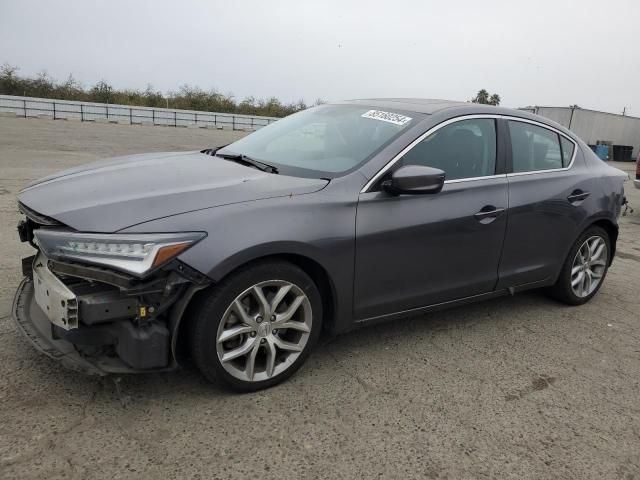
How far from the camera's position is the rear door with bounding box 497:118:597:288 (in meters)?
3.84

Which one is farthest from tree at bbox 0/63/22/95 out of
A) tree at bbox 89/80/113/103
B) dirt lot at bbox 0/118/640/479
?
dirt lot at bbox 0/118/640/479

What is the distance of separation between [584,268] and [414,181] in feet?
7.55

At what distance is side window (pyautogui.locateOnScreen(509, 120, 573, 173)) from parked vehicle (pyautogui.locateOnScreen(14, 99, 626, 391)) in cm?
2

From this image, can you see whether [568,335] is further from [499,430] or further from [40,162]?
[40,162]

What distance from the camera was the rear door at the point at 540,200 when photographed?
3.84m

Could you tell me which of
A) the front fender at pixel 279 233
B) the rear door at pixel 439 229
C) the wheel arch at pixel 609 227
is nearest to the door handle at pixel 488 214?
the rear door at pixel 439 229

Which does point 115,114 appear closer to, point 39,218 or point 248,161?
point 248,161

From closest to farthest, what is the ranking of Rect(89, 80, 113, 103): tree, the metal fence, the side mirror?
1. the side mirror
2. the metal fence
3. Rect(89, 80, 113, 103): tree

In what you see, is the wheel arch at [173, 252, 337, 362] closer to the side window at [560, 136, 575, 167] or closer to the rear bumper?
the rear bumper

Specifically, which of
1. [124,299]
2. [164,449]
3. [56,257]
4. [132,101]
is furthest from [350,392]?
[132,101]

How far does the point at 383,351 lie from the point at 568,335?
149cm

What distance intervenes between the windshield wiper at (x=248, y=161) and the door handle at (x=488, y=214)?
4.48 feet

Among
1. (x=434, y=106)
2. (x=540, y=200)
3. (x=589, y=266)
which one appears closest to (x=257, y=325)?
(x=434, y=106)

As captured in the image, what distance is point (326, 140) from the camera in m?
3.64
